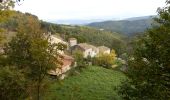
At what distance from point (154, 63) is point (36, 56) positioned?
11.9 metres

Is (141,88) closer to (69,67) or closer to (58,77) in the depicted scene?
(58,77)

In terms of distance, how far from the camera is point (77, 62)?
6931cm

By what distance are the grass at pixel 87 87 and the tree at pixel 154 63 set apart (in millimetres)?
20273

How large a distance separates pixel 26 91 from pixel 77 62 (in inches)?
1496

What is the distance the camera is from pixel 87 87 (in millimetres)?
51969

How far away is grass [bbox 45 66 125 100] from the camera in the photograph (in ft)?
149

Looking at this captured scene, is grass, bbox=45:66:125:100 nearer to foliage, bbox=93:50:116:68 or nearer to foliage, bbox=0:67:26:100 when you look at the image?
foliage, bbox=0:67:26:100

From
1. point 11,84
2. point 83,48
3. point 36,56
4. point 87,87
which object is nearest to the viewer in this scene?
point 36,56

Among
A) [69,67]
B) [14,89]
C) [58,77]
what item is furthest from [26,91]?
[69,67]

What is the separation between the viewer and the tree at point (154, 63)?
20.2 meters

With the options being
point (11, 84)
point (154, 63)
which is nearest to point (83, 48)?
point (11, 84)

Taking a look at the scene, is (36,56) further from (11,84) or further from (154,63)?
(154,63)

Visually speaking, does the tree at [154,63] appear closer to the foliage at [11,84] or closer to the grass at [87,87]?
the foliage at [11,84]

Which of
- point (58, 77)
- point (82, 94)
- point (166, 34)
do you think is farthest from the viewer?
point (58, 77)
